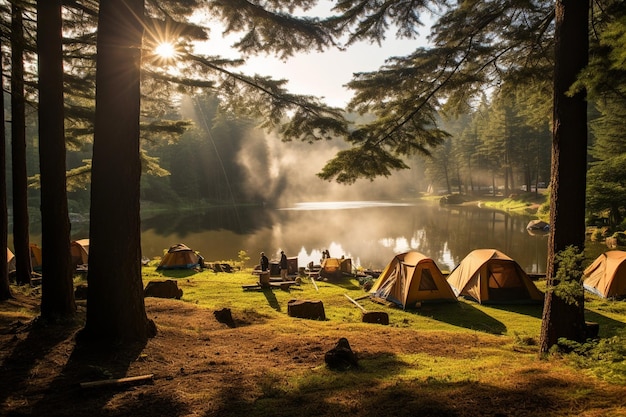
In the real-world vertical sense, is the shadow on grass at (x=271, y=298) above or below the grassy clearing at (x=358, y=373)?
below

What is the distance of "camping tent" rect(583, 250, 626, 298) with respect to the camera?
13727mm

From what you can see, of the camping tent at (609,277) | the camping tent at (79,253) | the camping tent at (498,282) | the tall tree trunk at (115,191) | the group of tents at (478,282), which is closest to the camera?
the tall tree trunk at (115,191)

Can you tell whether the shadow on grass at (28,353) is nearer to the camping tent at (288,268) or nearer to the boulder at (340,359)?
the boulder at (340,359)

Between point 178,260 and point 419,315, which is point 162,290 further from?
point 419,315

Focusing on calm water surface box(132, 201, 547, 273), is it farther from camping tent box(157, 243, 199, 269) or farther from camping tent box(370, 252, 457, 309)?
camping tent box(370, 252, 457, 309)

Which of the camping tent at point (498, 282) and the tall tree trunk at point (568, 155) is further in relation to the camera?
the camping tent at point (498, 282)

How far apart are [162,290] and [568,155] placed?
11.8m

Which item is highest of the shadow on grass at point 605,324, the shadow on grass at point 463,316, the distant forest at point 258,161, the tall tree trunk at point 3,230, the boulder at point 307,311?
the distant forest at point 258,161

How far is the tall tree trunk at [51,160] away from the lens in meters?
7.51

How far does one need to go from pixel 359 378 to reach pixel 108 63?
6.22 meters

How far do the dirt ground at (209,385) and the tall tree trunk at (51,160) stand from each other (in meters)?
0.78

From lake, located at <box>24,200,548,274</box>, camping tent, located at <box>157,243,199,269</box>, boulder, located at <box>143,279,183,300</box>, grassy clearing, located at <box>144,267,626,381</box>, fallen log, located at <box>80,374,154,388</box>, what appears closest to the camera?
fallen log, located at <box>80,374,154,388</box>

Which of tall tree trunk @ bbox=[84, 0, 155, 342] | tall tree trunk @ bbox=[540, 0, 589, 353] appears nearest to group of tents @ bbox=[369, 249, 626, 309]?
tall tree trunk @ bbox=[540, 0, 589, 353]

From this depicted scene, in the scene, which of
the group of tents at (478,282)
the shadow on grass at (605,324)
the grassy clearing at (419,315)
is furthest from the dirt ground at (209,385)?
the group of tents at (478,282)
